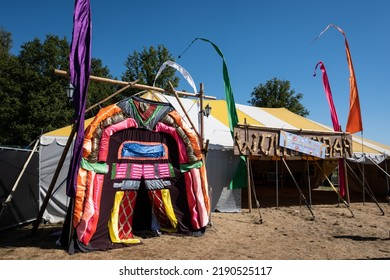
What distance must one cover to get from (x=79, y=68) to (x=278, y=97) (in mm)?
28608

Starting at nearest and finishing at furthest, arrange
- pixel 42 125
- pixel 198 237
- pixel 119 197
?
pixel 119 197, pixel 198 237, pixel 42 125

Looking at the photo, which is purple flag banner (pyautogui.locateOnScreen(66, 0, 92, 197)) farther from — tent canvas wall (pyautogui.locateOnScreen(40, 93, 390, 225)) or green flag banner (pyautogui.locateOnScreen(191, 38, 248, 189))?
green flag banner (pyautogui.locateOnScreen(191, 38, 248, 189))

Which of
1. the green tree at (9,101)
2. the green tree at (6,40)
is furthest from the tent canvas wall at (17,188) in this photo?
the green tree at (6,40)

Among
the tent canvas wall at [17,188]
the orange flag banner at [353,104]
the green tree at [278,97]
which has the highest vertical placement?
the green tree at [278,97]

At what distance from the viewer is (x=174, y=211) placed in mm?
5977

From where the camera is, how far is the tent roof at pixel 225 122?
8.78 meters

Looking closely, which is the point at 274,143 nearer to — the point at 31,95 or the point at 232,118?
the point at 232,118

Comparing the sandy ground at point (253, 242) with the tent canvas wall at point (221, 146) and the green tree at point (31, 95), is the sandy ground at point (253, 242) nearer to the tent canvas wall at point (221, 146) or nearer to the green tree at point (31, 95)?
the tent canvas wall at point (221, 146)

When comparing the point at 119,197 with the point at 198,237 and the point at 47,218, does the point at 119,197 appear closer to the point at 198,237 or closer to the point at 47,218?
the point at 198,237

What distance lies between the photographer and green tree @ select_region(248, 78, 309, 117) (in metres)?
30.7

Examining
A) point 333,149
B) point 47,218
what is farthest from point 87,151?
point 333,149

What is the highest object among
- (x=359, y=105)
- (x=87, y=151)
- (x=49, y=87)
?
(x=49, y=87)

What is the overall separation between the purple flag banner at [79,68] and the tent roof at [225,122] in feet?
10.5

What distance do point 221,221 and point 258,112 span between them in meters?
6.54
